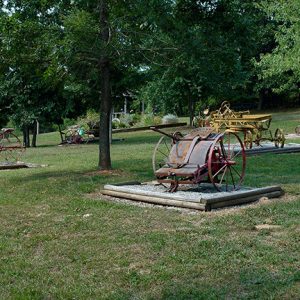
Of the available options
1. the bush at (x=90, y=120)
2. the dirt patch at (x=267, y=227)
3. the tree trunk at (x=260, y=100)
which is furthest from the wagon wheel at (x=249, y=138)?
the tree trunk at (x=260, y=100)

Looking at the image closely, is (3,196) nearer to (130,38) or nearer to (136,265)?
(130,38)

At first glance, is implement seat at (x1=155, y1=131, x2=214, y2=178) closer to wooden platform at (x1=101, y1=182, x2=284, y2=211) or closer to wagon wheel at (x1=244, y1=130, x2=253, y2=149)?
wooden platform at (x1=101, y1=182, x2=284, y2=211)

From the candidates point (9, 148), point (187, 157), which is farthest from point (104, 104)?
point (9, 148)

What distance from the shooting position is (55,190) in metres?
9.80

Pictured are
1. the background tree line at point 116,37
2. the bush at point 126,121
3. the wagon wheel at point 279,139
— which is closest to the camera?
the background tree line at point 116,37

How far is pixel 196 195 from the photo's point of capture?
8.30 meters

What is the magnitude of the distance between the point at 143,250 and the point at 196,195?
114 inches

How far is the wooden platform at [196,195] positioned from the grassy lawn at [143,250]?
0.20 m

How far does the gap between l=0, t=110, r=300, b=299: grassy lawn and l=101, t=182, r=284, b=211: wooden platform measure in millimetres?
196

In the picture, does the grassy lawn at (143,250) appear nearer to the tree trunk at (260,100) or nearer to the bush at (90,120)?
the bush at (90,120)

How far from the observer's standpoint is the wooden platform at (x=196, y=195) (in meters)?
7.54

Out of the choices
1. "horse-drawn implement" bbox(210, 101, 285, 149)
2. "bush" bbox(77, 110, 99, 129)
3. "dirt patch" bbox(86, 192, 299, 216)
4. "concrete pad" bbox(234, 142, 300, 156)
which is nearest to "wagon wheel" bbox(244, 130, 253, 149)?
"horse-drawn implement" bbox(210, 101, 285, 149)

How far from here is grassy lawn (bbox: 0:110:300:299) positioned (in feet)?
14.4

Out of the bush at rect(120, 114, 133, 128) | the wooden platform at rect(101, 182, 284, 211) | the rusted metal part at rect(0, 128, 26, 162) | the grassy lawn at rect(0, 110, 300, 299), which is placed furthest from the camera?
the bush at rect(120, 114, 133, 128)
